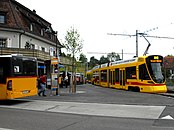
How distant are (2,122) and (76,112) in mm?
3814

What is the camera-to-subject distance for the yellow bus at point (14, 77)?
51.5ft

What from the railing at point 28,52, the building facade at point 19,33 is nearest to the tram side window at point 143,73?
the building facade at point 19,33

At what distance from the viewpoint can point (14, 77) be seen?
15.9 m

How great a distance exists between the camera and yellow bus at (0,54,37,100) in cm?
1570

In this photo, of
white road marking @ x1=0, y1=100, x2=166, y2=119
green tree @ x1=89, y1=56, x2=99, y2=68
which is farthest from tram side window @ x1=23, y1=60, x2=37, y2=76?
green tree @ x1=89, y1=56, x2=99, y2=68

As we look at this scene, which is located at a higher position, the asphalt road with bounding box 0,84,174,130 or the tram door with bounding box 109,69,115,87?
the tram door with bounding box 109,69,115,87

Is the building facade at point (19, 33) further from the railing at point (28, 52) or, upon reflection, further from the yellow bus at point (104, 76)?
the yellow bus at point (104, 76)

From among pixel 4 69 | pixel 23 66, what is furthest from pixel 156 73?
pixel 4 69

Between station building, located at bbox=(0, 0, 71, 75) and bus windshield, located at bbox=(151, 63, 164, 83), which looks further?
station building, located at bbox=(0, 0, 71, 75)

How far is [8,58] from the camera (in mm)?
15773

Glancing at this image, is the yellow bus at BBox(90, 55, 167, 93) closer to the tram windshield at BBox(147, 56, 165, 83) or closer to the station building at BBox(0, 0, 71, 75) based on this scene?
the tram windshield at BBox(147, 56, 165, 83)

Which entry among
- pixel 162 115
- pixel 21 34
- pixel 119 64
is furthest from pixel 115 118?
pixel 21 34

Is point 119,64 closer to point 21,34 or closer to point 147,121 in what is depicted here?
point 21,34

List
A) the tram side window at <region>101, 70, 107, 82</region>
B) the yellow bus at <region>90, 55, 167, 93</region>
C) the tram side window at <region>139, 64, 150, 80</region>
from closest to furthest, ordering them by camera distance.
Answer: the yellow bus at <region>90, 55, 167, 93</region>, the tram side window at <region>139, 64, 150, 80</region>, the tram side window at <region>101, 70, 107, 82</region>
